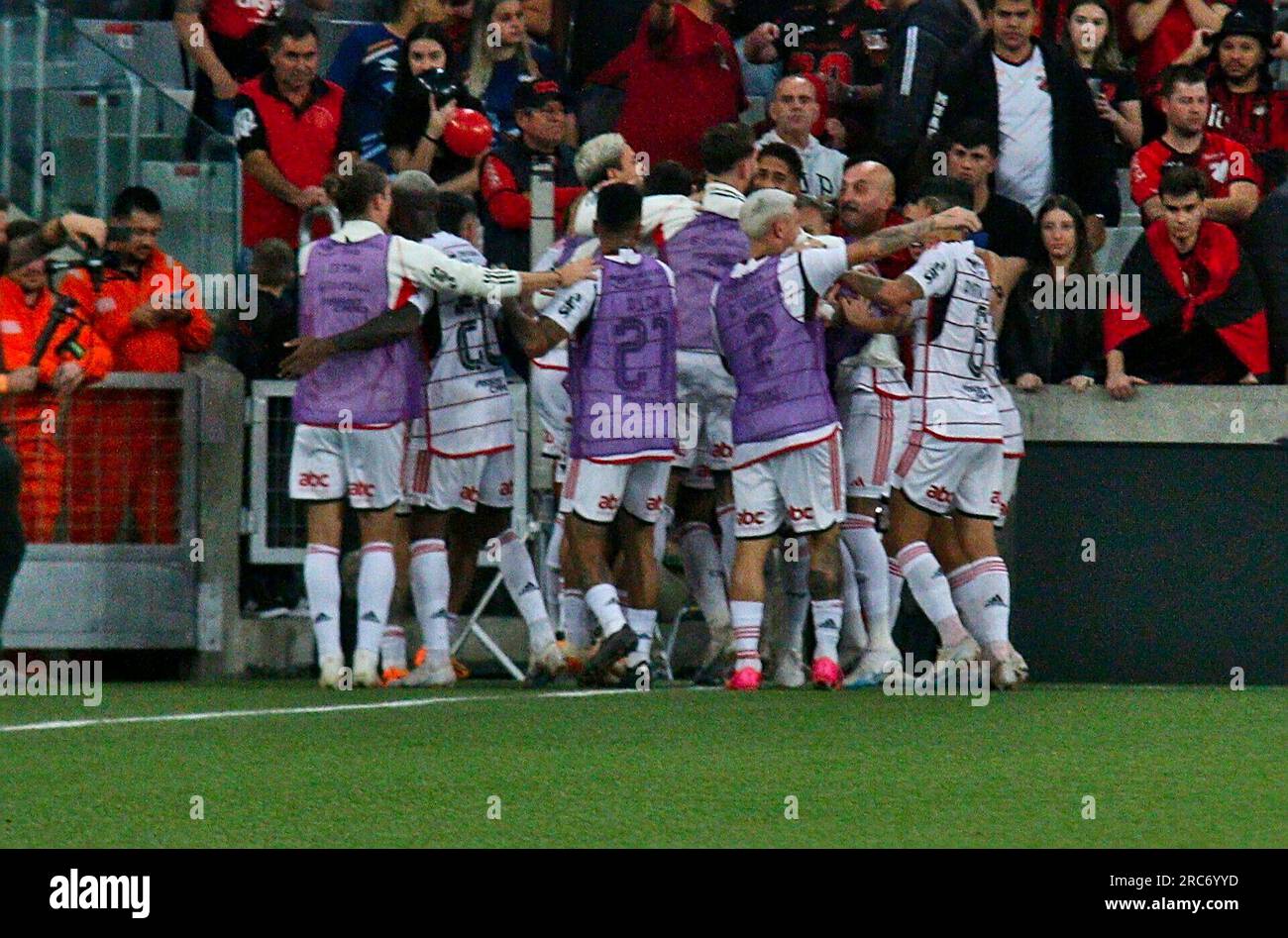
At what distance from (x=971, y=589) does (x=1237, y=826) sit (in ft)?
15.6

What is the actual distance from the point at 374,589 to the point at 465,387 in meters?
1.04

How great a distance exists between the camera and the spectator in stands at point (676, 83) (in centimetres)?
1380

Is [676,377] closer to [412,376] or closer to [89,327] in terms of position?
[412,376]

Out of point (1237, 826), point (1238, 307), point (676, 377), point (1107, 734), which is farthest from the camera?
point (1238, 307)

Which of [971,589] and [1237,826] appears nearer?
[1237,826]

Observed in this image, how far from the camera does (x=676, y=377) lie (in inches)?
456

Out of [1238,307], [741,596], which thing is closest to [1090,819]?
[741,596]

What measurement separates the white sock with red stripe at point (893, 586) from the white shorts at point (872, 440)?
1.17ft

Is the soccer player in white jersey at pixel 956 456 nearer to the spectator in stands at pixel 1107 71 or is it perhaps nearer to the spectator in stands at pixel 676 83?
the spectator in stands at pixel 676 83

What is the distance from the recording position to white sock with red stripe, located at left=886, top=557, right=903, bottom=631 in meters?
11.5

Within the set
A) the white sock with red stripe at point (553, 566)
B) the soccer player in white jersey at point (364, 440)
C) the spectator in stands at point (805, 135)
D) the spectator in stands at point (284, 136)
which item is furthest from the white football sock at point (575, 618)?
the spectator in stands at point (284, 136)

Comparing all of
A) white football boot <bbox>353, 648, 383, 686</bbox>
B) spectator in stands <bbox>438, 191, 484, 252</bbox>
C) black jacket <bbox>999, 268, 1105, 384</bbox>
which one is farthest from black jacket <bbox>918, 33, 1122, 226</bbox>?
white football boot <bbox>353, 648, 383, 686</bbox>

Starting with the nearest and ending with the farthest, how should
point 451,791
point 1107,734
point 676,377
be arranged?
point 451,791
point 1107,734
point 676,377

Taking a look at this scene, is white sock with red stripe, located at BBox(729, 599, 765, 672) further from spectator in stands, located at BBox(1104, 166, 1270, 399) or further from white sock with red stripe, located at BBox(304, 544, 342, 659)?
spectator in stands, located at BBox(1104, 166, 1270, 399)
